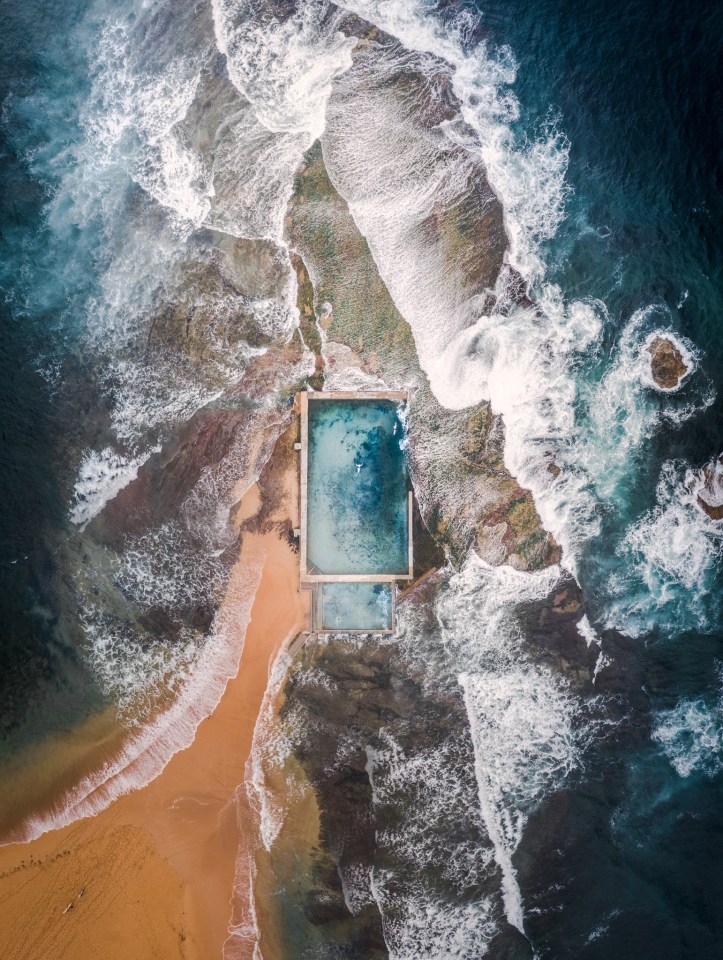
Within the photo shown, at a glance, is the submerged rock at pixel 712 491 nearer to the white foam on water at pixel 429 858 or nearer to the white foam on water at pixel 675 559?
the white foam on water at pixel 675 559

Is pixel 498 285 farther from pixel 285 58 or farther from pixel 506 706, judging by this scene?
pixel 506 706

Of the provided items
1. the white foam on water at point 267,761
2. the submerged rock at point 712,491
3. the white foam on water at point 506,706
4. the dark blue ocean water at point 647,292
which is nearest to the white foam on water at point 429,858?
the white foam on water at point 506,706

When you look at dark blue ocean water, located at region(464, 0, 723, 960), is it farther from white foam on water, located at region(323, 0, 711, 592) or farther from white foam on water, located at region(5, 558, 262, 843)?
white foam on water, located at region(5, 558, 262, 843)

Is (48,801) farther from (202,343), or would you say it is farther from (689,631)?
(689,631)

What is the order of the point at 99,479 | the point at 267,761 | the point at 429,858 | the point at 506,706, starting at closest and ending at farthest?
the point at 429,858 < the point at 267,761 < the point at 506,706 < the point at 99,479

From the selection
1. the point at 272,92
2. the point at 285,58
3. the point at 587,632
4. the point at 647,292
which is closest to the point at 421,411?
the point at 647,292

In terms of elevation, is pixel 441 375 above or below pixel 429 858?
above
